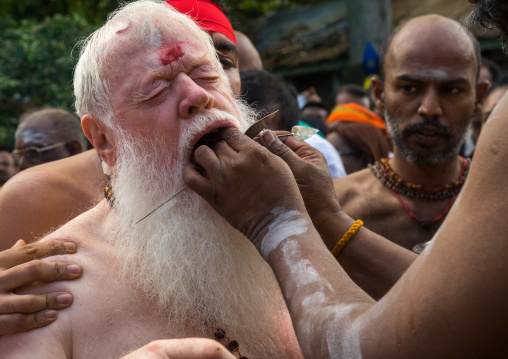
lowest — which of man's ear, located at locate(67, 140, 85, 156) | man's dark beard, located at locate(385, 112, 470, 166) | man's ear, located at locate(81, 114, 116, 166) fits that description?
man's ear, located at locate(67, 140, 85, 156)

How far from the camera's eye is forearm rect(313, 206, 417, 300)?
2.54 metres

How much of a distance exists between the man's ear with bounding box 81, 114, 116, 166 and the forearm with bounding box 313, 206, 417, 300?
0.97 m

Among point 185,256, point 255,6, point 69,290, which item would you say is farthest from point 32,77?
point 255,6

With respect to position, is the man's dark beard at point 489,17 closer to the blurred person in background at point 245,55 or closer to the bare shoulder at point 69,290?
the bare shoulder at point 69,290

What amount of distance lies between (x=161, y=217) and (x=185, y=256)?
7.8 inches

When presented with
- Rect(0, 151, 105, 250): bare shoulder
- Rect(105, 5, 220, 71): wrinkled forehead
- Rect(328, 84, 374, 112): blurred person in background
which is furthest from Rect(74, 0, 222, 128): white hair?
Rect(328, 84, 374, 112): blurred person in background

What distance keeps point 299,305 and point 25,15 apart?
53.8ft

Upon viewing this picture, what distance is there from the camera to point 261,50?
1470 cm

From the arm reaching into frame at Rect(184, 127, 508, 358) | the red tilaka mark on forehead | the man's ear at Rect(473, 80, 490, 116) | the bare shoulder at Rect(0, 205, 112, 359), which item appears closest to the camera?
the arm reaching into frame at Rect(184, 127, 508, 358)

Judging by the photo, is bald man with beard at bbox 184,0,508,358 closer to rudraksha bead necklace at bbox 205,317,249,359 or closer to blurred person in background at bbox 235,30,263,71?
rudraksha bead necklace at bbox 205,317,249,359

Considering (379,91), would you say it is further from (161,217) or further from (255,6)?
(255,6)

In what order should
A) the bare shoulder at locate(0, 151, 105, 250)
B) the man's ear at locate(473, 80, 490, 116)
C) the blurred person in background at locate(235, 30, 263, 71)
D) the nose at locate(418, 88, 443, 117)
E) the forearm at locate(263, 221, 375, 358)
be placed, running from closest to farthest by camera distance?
the forearm at locate(263, 221, 375, 358) < the bare shoulder at locate(0, 151, 105, 250) < the nose at locate(418, 88, 443, 117) < the man's ear at locate(473, 80, 490, 116) < the blurred person in background at locate(235, 30, 263, 71)

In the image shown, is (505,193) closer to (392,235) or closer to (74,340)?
(74,340)

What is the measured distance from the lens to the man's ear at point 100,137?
8.42ft
